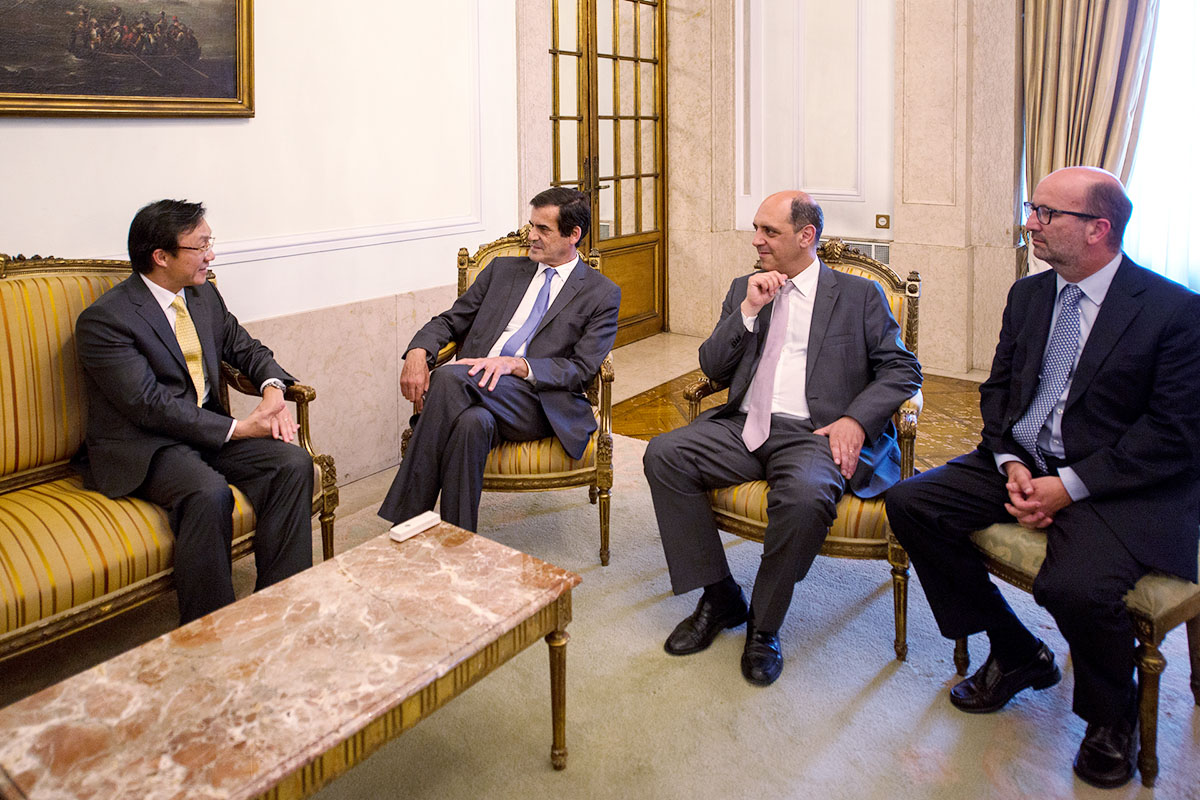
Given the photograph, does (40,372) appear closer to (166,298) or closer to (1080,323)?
(166,298)

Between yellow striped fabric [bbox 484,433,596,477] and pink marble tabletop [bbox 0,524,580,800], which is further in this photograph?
yellow striped fabric [bbox 484,433,596,477]

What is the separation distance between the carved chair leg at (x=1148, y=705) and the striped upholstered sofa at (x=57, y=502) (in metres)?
2.32

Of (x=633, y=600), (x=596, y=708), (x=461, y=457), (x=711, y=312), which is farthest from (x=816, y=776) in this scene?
(x=711, y=312)

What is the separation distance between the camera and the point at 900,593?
2865mm

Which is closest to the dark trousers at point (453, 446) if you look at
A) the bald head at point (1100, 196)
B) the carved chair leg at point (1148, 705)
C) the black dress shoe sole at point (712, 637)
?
the black dress shoe sole at point (712, 637)

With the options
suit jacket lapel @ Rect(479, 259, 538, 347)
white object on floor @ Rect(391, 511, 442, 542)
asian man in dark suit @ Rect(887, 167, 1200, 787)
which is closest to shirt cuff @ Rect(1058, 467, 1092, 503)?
asian man in dark suit @ Rect(887, 167, 1200, 787)

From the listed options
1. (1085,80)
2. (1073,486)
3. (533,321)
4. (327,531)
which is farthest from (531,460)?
(1085,80)

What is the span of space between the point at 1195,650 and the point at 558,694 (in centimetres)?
163

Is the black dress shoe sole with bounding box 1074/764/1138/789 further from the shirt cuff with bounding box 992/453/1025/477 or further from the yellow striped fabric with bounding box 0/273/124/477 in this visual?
the yellow striped fabric with bounding box 0/273/124/477

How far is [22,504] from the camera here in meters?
2.72

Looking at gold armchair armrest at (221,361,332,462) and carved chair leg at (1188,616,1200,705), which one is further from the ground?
gold armchair armrest at (221,361,332,462)

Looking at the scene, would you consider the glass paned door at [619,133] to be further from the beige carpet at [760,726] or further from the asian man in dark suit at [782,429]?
the beige carpet at [760,726]

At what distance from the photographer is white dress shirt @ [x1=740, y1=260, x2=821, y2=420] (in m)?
3.15

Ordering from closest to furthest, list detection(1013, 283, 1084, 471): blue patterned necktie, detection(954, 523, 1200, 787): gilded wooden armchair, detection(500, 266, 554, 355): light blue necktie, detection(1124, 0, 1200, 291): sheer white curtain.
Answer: detection(954, 523, 1200, 787): gilded wooden armchair, detection(1013, 283, 1084, 471): blue patterned necktie, detection(500, 266, 554, 355): light blue necktie, detection(1124, 0, 1200, 291): sheer white curtain
